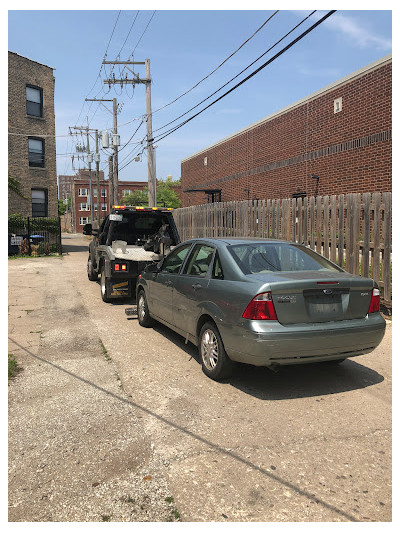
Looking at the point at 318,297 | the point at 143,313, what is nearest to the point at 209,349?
the point at 318,297

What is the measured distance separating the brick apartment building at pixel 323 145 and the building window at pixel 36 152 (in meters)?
12.8

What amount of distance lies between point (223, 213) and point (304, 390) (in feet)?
29.1

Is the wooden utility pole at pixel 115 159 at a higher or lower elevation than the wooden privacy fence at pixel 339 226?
higher

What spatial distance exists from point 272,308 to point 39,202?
2829 centimetres

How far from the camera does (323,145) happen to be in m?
18.9

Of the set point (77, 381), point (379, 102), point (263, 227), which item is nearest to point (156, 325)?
point (77, 381)

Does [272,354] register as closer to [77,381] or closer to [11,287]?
[77,381]

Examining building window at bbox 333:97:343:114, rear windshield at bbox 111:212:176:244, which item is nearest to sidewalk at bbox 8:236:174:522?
rear windshield at bbox 111:212:176:244

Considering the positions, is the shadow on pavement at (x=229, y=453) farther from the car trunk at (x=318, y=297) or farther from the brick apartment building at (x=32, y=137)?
the brick apartment building at (x=32, y=137)

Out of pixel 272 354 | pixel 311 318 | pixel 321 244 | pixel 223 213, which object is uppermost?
pixel 223 213

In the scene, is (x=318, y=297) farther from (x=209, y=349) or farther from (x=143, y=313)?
(x=143, y=313)

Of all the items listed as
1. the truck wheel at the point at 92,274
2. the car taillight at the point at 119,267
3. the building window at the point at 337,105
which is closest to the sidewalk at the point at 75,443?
the car taillight at the point at 119,267

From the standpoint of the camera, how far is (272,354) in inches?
159

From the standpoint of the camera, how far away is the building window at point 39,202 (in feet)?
95.7
